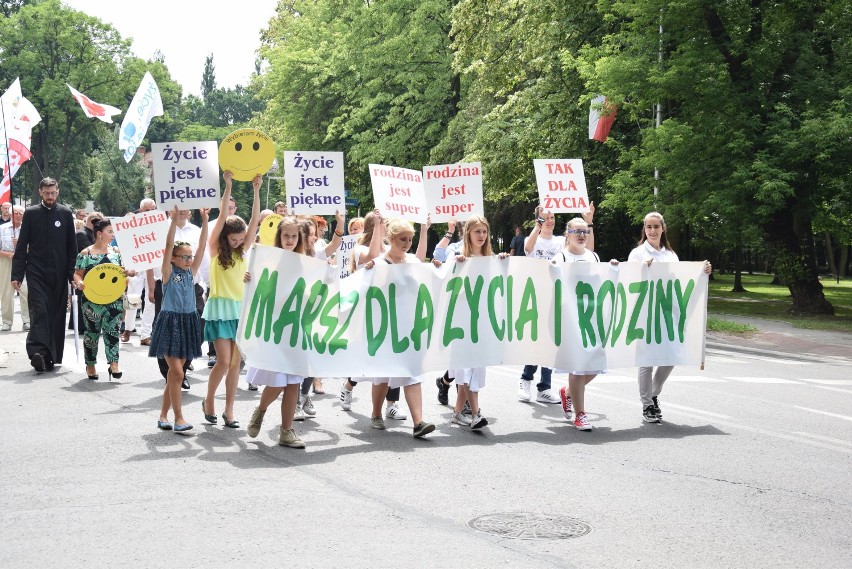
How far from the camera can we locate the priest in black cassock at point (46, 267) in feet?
42.3

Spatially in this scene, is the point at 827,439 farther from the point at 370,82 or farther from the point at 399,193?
the point at 370,82

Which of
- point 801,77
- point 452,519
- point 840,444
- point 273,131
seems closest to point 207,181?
point 452,519

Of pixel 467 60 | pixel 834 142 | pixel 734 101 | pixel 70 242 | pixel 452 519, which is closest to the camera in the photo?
pixel 452 519

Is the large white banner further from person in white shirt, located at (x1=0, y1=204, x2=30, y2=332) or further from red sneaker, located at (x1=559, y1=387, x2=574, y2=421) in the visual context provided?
person in white shirt, located at (x1=0, y1=204, x2=30, y2=332)

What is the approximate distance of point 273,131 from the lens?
56.6 metres

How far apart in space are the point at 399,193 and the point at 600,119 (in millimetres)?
16318

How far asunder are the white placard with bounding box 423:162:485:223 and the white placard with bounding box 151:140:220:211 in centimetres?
293

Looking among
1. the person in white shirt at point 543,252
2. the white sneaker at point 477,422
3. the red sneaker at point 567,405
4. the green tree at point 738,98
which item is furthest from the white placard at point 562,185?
the green tree at point 738,98

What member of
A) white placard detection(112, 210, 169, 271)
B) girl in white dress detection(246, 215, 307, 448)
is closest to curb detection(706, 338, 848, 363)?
white placard detection(112, 210, 169, 271)

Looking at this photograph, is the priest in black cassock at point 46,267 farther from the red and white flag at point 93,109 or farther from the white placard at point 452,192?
the red and white flag at point 93,109

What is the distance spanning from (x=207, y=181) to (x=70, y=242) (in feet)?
12.0

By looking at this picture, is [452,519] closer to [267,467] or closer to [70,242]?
[267,467]

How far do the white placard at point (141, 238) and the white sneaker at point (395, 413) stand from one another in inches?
152

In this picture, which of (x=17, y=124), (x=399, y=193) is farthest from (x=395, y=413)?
(x=17, y=124)
